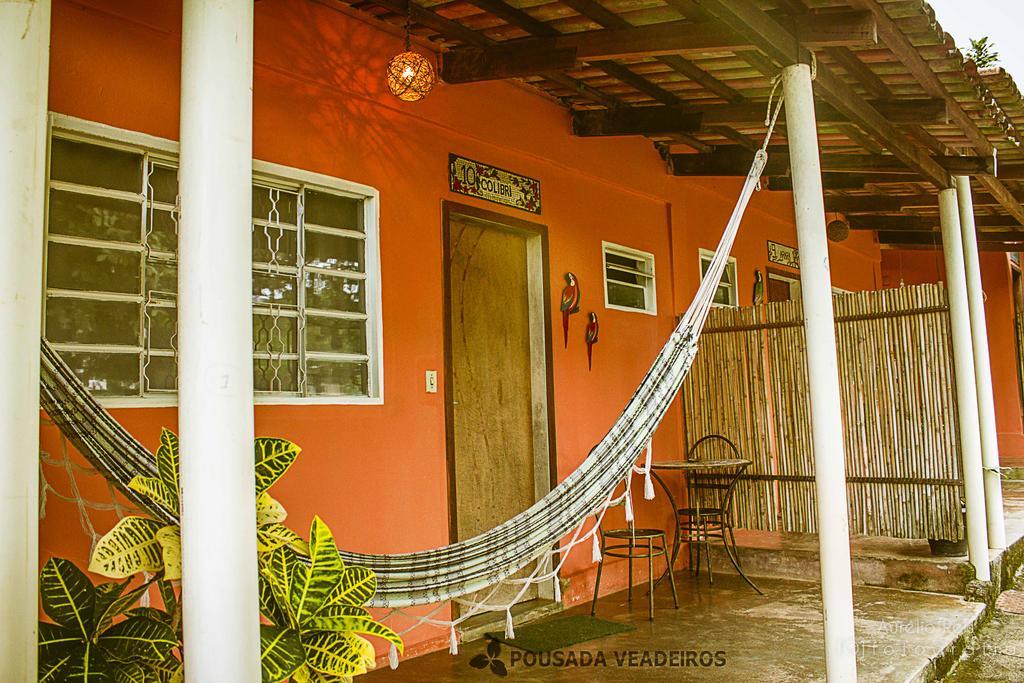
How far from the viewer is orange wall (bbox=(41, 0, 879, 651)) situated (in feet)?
8.42

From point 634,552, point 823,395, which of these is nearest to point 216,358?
point 823,395

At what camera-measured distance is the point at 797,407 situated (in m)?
4.70

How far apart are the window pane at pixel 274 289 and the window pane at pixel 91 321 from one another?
17.8 inches

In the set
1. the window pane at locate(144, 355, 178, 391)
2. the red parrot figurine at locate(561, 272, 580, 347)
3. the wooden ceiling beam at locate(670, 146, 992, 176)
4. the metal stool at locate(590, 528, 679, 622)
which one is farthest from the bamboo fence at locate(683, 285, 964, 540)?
the window pane at locate(144, 355, 178, 391)

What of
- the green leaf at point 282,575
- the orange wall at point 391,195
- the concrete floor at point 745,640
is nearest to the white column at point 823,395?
the concrete floor at point 745,640

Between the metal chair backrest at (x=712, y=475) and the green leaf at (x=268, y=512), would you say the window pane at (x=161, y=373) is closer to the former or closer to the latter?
the green leaf at (x=268, y=512)

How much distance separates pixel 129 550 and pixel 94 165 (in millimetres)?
1500

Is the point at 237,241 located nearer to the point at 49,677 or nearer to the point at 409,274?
the point at 49,677

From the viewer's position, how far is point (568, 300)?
14.1ft

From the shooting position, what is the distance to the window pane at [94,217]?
96.1 inches

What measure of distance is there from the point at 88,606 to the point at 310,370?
1.60 m

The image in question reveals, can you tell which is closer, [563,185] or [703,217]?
[563,185]

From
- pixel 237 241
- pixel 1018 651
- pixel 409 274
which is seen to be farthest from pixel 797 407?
pixel 237 241

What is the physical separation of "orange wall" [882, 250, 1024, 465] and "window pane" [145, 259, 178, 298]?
867 cm
